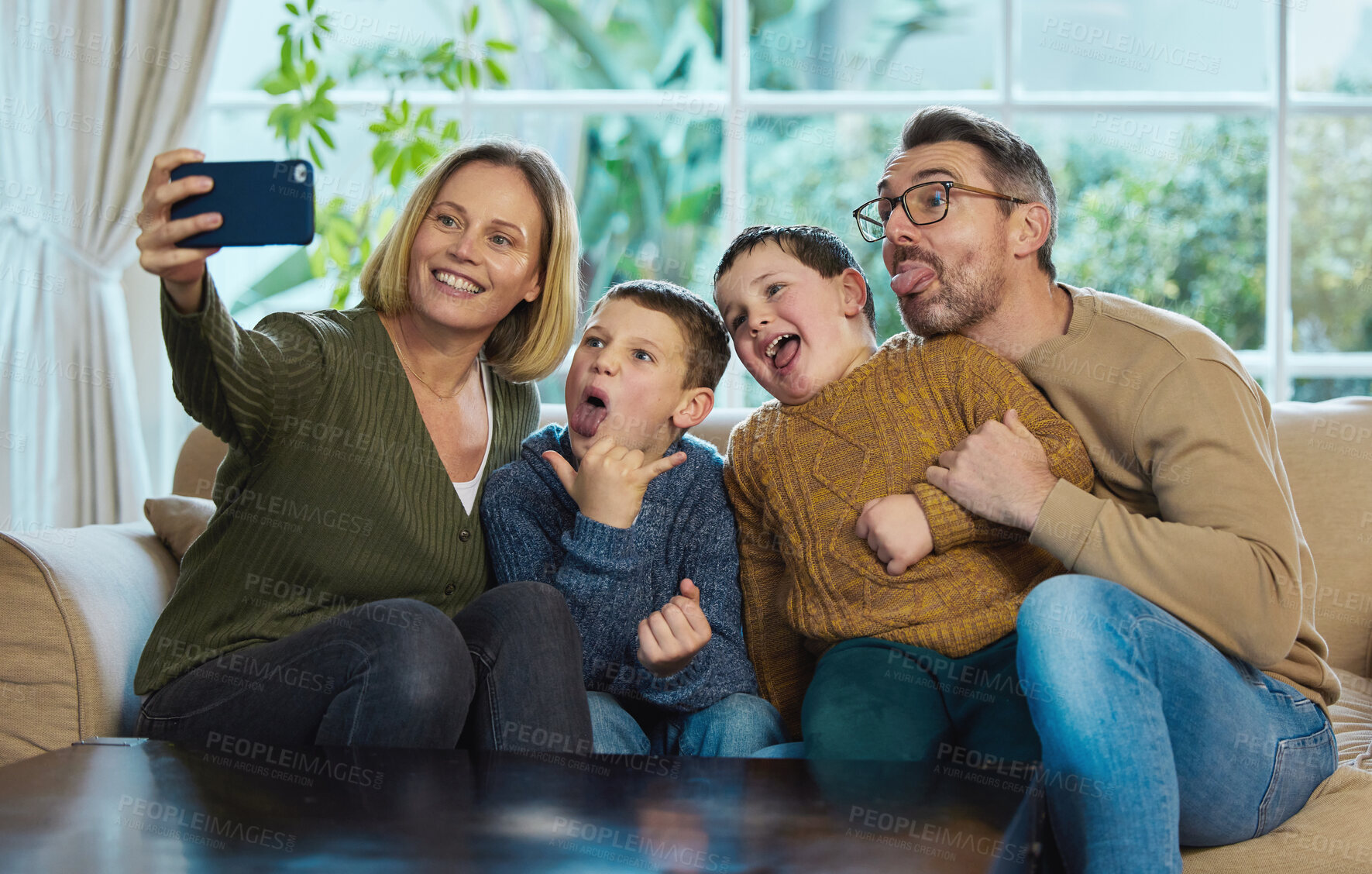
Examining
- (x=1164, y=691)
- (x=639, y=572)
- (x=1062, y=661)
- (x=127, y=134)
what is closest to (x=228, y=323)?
(x=639, y=572)

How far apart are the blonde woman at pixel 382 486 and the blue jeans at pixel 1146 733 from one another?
1.84 feet

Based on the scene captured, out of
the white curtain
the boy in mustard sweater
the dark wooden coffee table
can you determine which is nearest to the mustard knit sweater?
the boy in mustard sweater

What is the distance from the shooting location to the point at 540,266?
1734mm

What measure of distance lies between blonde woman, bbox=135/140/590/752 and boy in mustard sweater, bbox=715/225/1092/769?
1.20 ft

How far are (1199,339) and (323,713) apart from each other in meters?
1.23

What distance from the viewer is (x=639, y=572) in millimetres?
1525

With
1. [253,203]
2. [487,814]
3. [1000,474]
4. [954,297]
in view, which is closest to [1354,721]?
[1000,474]

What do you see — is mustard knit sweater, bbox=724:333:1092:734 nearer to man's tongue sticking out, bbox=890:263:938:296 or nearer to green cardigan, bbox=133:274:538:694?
man's tongue sticking out, bbox=890:263:938:296

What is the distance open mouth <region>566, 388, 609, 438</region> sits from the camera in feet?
5.29

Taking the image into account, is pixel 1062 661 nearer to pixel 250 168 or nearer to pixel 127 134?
pixel 250 168

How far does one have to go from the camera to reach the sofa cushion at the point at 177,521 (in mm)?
1832

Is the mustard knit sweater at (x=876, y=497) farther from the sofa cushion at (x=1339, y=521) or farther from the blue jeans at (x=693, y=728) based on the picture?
the sofa cushion at (x=1339, y=521)

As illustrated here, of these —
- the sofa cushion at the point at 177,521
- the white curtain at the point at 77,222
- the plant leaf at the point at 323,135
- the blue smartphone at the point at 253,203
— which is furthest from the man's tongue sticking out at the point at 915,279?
the white curtain at the point at 77,222

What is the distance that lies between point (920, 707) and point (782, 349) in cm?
56
